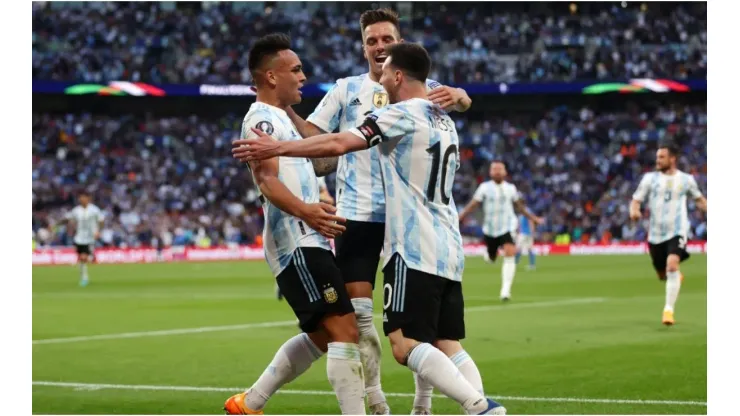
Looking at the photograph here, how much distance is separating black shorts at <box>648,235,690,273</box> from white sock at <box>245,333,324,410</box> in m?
9.86

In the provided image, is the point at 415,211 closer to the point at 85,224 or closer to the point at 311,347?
the point at 311,347

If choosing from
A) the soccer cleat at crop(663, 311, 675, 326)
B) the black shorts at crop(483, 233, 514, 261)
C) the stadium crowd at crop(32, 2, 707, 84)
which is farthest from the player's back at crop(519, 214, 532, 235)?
the stadium crowd at crop(32, 2, 707, 84)

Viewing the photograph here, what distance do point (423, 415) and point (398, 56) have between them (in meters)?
2.45

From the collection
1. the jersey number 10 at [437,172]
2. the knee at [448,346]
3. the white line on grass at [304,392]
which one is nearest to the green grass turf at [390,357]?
the white line on grass at [304,392]

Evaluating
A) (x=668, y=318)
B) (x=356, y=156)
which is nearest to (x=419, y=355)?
(x=356, y=156)

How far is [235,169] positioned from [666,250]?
35493 mm

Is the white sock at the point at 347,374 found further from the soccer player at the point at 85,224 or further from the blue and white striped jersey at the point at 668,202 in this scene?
the soccer player at the point at 85,224

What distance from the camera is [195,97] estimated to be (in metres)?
54.2

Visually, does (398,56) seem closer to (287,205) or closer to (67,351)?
(287,205)

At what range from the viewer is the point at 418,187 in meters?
6.59

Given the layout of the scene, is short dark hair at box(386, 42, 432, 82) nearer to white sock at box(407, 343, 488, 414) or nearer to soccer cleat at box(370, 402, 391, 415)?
white sock at box(407, 343, 488, 414)

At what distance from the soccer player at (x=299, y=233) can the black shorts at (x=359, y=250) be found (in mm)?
440

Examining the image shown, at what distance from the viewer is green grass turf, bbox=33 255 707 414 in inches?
362

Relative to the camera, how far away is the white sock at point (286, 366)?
742 centimetres
